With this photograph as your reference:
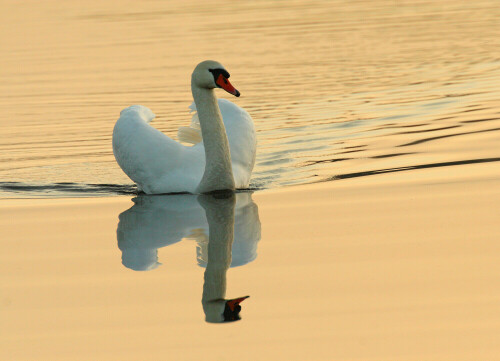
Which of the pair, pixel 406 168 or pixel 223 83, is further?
pixel 406 168

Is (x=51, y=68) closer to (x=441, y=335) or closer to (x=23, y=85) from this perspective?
(x=23, y=85)

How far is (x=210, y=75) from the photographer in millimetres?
10758

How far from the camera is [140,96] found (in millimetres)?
18531

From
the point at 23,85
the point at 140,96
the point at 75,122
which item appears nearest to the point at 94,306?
the point at 75,122

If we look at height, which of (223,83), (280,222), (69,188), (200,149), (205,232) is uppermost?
(223,83)

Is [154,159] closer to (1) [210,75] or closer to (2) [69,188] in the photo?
(1) [210,75]

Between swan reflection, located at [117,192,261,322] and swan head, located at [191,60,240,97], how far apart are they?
1.10 meters

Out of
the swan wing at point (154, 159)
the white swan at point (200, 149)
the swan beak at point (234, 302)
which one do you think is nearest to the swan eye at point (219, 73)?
the white swan at point (200, 149)

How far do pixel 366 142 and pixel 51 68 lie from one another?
1117 cm

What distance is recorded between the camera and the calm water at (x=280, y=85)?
12.6m

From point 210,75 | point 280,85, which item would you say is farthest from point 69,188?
point 280,85

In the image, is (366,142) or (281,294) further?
(366,142)

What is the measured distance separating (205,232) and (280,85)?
33.0 ft

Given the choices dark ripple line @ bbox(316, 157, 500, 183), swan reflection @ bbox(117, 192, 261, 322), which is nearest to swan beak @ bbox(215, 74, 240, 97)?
swan reflection @ bbox(117, 192, 261, 322)
